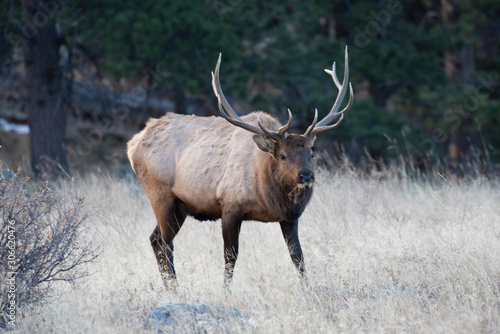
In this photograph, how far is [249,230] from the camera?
7.60m

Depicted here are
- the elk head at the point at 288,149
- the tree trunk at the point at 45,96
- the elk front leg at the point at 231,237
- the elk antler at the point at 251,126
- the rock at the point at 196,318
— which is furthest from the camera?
the tree trunk at the point at 45,96

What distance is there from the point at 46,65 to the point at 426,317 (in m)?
9.90

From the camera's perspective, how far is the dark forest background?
38.7ft

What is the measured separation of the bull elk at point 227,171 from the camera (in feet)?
19.2

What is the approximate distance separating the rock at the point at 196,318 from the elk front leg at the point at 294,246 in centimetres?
115

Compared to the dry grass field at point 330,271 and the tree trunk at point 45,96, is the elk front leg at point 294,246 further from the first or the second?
the tree trunk at point 45,96

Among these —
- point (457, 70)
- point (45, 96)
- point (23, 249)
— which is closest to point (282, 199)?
point (23, 249)

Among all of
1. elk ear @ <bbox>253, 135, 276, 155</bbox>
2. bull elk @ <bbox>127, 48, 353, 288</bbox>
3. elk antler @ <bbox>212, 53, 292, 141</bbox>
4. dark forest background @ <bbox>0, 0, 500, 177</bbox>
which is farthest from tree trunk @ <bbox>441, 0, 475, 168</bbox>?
elk ear @ <bbox>253, 135, 276, 155</bbox>

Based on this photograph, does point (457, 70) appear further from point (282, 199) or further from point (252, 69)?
point (282, 199)

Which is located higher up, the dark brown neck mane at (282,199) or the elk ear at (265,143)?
the elk ear at (265,143)

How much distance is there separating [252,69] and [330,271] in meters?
9.22

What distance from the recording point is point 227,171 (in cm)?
620

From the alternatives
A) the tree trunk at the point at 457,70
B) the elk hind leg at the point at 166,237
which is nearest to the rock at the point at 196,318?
the elk hind leg at the point at 166,237

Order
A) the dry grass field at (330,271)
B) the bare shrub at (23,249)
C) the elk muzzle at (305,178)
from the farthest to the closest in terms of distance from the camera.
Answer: the elk muzzle at (305,178) < the bare shrub at (23,249) < the dry grass field at (330,271)
